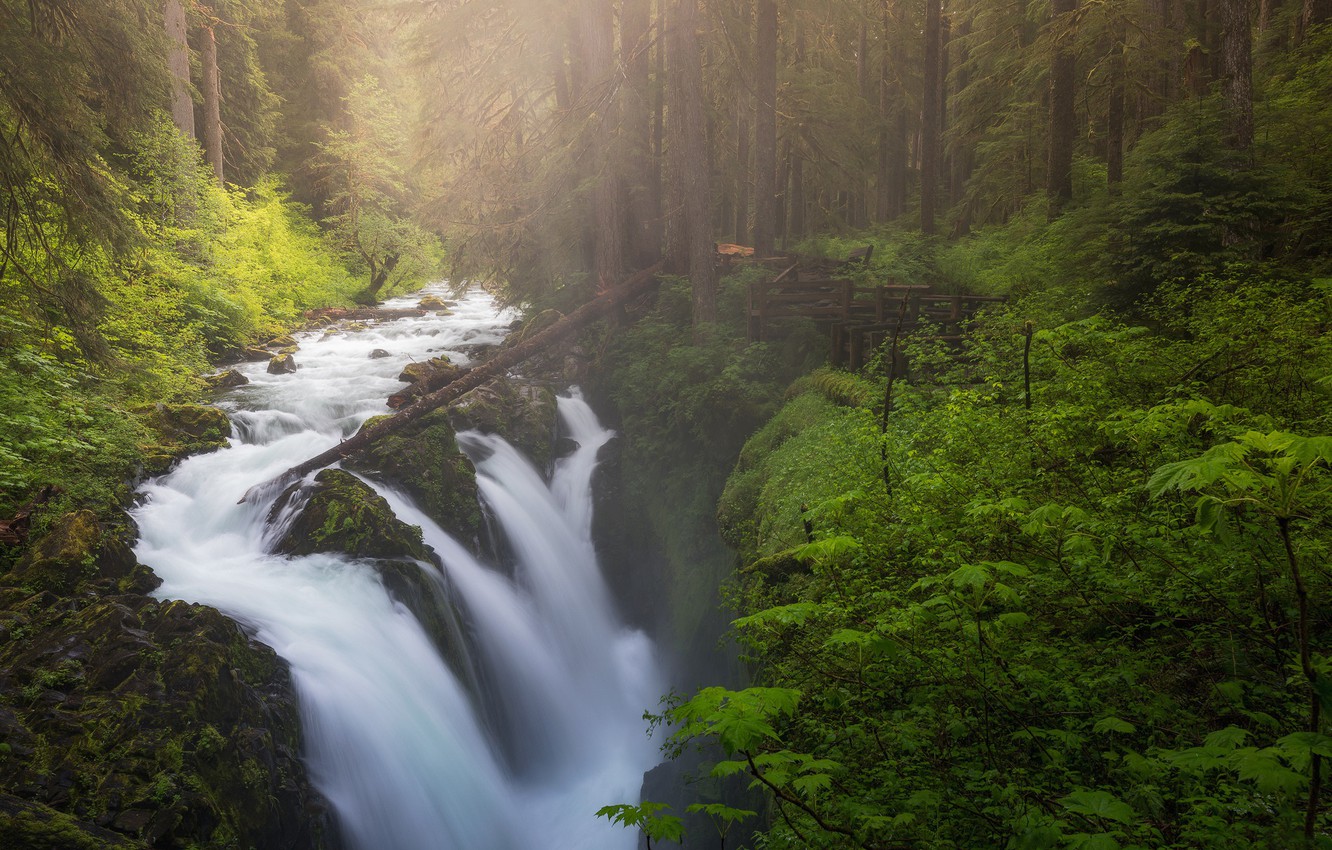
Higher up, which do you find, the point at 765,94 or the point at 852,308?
the point at 765,94

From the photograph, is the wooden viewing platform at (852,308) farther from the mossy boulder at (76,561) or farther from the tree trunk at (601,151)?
the mossy boulder at (76,561)

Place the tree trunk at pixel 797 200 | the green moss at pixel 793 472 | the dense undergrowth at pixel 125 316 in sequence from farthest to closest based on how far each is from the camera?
the tree trunk at pixel 797 200 → the dense undergrowth at pixel 125 316 → the green moss at pixel 793 472

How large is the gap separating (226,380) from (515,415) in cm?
605

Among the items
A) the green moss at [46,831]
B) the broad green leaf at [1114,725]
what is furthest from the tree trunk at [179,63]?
the broad green leaf at [1114,725]

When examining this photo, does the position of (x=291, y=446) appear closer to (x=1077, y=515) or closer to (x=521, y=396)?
(x=521, y=396)

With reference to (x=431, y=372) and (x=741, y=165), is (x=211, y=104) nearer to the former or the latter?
(x=431, y=372)

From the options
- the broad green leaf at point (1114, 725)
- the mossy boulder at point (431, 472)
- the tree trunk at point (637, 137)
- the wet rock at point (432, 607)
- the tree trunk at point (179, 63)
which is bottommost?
the broad green leaf at point (1114, 725)

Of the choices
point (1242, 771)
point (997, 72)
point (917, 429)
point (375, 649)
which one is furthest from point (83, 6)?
point (997, 72)

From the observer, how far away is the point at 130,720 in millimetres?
5711

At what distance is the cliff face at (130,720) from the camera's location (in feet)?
16.6

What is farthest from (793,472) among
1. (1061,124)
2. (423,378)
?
(1061,124)

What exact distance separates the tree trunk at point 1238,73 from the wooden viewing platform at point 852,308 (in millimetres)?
3758

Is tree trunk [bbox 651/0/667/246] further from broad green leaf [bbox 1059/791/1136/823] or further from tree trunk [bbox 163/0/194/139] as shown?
broad green leaf [bbox 1059/791/1136/823]

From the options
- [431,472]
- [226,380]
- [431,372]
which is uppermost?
[431,372]
